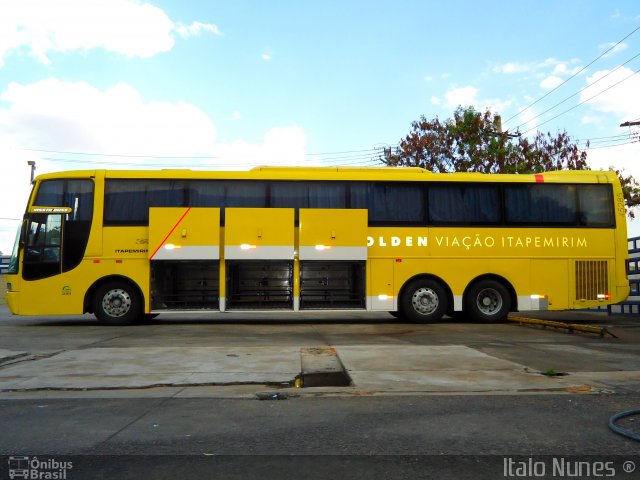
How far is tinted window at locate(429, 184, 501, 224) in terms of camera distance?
13805 mm

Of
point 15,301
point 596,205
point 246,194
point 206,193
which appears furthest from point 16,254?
point 596,205

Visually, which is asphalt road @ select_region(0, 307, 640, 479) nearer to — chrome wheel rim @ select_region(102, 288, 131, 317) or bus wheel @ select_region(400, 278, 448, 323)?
bus wheel @ select_region(400, 278, 448, 323)

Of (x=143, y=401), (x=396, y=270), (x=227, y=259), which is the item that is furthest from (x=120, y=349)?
(x=396, y=270)

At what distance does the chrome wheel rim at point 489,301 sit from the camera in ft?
45.8

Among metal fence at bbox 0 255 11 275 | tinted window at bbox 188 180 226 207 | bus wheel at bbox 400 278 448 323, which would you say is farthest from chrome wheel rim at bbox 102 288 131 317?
metal fence at bbox 0 255 11 275

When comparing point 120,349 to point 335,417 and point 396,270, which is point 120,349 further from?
point 396,270

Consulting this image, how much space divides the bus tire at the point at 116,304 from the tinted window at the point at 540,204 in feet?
32.2

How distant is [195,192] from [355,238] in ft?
13.8

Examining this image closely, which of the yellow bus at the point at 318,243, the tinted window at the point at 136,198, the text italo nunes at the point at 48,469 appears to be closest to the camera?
the text italo nunes at the point at 48,469

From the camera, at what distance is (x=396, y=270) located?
1367cm

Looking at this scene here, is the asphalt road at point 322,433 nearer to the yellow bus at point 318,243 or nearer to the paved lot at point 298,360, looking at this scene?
the paved lot at point 298,360

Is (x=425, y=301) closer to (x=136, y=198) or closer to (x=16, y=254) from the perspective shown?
(x=136, y=198)

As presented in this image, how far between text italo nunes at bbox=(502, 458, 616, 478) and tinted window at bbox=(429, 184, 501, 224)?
1050 centimetres

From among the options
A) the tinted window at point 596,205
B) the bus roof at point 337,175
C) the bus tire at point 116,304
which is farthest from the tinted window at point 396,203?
the bus tire at point 116,304
